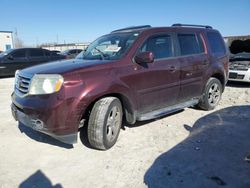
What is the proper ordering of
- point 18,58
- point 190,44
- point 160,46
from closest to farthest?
point 160,46 < point 190,44 < point 18,58

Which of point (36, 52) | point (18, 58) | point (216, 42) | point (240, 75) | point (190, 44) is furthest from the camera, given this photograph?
point (36, 52)

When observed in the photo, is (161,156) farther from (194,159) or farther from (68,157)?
(68,157)

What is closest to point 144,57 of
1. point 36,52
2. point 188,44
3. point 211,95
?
point 188,44

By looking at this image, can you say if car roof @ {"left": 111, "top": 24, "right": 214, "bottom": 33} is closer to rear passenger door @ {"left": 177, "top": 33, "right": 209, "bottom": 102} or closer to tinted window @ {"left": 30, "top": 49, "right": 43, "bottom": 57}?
rear passenger door @ {"left": 177, "top": 33, "right": 209, "bottom": 102}

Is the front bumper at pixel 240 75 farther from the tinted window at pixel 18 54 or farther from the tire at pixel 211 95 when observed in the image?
the tinted window at pixel 18 54

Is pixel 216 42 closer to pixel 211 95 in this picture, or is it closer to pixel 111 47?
pixel 211 95

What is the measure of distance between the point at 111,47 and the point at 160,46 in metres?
0.93

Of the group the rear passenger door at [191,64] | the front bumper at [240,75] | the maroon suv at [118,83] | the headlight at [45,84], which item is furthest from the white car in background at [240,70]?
the headlight at [45,84]

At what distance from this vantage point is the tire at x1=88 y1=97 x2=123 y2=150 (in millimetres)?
3963

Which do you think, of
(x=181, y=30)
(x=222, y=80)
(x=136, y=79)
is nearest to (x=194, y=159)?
(x=136, y=79)

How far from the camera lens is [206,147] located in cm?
425

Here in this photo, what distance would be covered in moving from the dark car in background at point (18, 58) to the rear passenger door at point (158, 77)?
33.2 feet

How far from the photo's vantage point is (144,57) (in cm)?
431

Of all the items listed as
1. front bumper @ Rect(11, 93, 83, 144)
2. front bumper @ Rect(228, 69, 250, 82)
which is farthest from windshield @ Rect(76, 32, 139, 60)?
front bumper @ Rect(228, 69, 250, 82)
